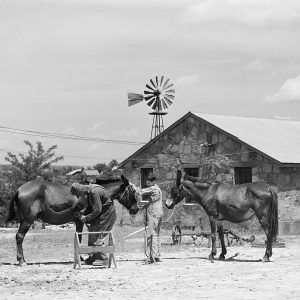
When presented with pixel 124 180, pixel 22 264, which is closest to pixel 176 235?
pixel 124 180

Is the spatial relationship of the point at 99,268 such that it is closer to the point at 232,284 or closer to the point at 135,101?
the point at 232,284

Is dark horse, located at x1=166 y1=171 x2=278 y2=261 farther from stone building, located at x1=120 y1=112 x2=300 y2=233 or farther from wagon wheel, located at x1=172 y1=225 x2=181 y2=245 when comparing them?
stone building, located at x1=120 y1=112 x2=300 y2=233

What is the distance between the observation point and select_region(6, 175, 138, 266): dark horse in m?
14.4

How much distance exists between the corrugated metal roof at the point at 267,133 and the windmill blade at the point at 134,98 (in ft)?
35.6

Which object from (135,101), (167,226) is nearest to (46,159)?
(135,101)

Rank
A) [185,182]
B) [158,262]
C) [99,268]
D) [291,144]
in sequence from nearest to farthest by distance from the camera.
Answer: [99,268] → [158,262] → [185,182] → [291,144]

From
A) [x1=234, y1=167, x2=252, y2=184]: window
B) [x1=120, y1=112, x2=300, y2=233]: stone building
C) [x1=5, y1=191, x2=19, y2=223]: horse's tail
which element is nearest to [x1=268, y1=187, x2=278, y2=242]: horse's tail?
[x1=5, y1=191, x2=19, y2=223]: horse's tail

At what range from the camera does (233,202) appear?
15.2 metres

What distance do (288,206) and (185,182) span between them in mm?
7966

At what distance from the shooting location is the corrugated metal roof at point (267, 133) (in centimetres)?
2277

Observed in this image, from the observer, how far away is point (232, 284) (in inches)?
415

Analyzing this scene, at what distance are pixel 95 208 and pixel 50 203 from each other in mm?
1307

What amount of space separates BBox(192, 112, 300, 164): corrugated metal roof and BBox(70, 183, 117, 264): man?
9149 mm

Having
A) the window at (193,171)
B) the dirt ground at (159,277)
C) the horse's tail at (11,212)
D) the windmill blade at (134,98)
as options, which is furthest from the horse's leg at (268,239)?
the windmill blade at (134,98)
